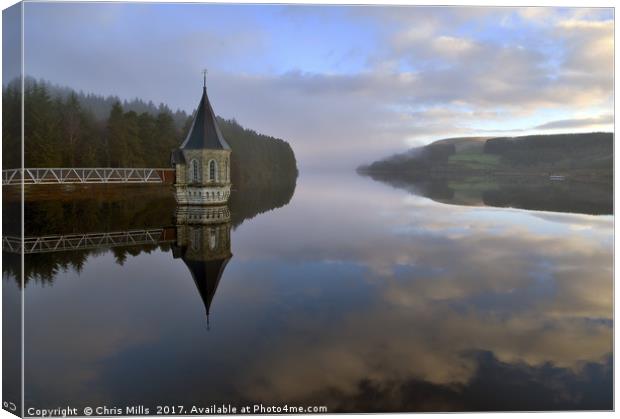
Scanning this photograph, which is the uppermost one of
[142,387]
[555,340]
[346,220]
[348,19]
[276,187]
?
[348,19]

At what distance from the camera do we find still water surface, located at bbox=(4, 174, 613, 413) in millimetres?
7199

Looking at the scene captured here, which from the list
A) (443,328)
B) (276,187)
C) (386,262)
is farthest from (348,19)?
(443,328)

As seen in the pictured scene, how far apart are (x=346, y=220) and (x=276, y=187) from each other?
173 cm

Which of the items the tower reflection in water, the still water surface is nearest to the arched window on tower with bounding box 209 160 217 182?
the tower reflection in water

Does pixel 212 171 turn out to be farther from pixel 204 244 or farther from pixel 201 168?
pixel 204 244

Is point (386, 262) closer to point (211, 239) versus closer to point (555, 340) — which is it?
point (555, 340)

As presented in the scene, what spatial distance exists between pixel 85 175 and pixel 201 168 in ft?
10.5

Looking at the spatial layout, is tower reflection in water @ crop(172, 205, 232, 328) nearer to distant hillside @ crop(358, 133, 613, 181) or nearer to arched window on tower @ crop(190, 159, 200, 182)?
arched window on tower @ crop(190, 159, 200, 182)

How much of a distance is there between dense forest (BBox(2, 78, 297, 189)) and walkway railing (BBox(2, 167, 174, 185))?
135mm

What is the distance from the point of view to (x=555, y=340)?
7844 mm

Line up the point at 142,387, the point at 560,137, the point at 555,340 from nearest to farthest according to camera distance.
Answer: the point at 142,387, the point at 555,340, the point at 560,137

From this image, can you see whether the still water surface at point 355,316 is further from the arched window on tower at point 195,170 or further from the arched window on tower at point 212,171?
the arched window on tower at point 212,171

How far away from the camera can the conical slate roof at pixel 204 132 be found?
9.08m

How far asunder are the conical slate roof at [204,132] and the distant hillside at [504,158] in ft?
10.5
